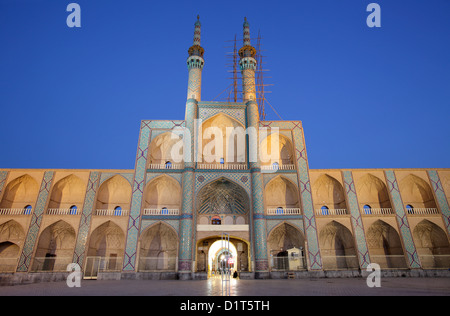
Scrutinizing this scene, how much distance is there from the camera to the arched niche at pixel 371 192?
859 inches

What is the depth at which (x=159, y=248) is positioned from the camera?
67.5 feet

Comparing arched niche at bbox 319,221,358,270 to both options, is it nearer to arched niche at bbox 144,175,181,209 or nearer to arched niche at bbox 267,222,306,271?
arched niche at bbox 267,222,306,271

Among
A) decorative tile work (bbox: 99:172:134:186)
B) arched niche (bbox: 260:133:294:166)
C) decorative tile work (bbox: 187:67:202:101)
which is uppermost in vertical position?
decorative tile work (bbox: 187:67:202:101)

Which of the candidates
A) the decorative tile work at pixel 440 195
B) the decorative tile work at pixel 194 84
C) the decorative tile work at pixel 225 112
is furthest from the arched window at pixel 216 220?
the decorative tile work at pixel 440 195

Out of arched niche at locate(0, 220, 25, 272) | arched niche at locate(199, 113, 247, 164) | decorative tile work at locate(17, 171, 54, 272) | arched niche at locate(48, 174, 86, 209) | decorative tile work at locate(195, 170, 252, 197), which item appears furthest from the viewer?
arched niche at locate(199, 113, 247, 164)

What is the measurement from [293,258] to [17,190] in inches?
893

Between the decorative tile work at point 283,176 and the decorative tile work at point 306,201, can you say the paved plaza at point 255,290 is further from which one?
the decorative tile work at point 283,176

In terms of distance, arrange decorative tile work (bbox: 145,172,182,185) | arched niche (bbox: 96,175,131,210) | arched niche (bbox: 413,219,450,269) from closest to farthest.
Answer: arched niche (bbox: 413,219,450,269) → decorative tile work (bbox: 145,172,182,185) → arched niche (bbox: 96,175,131,210)

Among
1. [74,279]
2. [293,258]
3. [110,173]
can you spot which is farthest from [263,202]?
[74,279]

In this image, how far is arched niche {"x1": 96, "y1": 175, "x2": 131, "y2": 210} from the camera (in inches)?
855

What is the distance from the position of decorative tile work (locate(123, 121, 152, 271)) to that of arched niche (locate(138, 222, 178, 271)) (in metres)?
1.26

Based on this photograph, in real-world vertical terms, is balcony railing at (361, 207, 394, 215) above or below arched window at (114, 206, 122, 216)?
below

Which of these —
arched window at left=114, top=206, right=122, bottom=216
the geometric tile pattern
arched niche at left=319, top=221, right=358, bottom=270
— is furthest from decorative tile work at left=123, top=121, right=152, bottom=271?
arched niche at left=319, top=221, right=358, bottom=270

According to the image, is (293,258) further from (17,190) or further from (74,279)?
(17,190)
